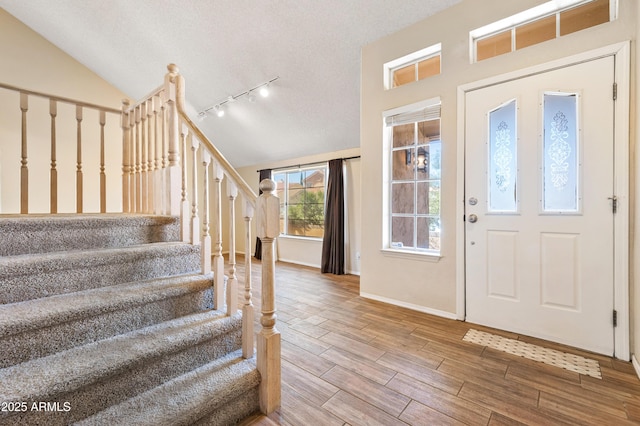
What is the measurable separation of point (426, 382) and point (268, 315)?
102cm

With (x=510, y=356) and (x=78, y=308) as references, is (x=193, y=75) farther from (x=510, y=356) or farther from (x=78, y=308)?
(x=510, y=356)

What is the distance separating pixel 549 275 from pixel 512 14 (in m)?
2.06

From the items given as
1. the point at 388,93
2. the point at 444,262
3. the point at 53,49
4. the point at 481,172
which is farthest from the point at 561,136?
the point at 53,49

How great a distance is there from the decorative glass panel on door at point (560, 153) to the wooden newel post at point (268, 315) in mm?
2079

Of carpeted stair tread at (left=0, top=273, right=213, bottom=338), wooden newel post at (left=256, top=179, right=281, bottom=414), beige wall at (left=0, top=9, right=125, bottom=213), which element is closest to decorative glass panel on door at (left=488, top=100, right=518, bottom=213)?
wooden newel post at (left=256, top=179, right=281, bottom=414)

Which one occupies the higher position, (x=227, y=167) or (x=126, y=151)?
(x=126, y=151)

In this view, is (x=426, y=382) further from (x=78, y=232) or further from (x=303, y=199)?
(x=303, y=199)

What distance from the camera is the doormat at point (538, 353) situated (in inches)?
68.4

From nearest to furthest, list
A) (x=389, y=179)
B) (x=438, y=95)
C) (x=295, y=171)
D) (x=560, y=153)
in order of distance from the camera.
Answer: (x=560, y=153)
(x=438, y=95)
(x=389, y=179)
(x=295, y=171)

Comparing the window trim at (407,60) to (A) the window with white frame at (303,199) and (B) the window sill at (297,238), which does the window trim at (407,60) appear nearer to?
(A) the window with white frame at (303,199)

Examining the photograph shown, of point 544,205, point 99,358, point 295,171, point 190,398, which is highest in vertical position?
point 295,171

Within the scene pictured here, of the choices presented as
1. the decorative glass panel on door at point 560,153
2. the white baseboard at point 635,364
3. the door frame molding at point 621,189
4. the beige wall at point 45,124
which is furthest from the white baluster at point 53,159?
the white baseboard at point 635,364

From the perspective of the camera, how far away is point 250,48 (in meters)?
3.36

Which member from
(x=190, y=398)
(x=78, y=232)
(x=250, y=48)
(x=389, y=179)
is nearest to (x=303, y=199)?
(x=389, y=179)
